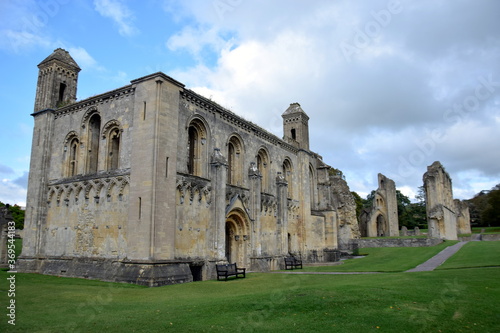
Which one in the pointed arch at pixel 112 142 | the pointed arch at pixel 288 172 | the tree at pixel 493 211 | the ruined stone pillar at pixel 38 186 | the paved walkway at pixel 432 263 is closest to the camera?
the paved walkway at pixel 432 263

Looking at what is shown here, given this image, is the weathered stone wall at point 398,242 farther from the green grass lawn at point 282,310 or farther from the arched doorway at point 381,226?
the green grass lawn at point 282,310

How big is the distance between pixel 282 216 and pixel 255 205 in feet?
13.1

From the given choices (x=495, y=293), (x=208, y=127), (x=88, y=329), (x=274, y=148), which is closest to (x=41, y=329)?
(x=88, y=329)

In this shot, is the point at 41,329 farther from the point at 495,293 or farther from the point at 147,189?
the point at 495,293

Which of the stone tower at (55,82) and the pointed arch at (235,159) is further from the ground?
the stone tower at (55,82)

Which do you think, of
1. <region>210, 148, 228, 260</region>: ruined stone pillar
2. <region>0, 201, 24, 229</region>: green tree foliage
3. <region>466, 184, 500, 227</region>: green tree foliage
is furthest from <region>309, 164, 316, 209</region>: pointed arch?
<region>466, 184, 500, 227</region>: green tree foliage

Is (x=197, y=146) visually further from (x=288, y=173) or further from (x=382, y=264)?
(x=382, y=264)

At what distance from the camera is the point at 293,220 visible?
107 feet

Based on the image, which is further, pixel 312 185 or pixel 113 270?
pixel 312 185

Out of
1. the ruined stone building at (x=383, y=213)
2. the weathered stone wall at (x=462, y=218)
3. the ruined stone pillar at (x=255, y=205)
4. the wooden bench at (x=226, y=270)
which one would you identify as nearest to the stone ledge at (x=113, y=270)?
the wooden bench at (x=226, y=270)

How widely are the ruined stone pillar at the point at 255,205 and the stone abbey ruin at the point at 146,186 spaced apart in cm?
7

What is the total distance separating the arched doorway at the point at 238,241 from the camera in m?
24.7

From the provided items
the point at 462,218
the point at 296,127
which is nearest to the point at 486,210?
the point at 462,218

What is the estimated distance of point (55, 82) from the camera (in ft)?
80.5
